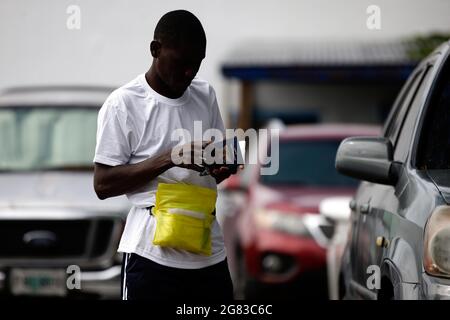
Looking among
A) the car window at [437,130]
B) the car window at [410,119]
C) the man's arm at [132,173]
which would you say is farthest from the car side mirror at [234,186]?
the man's arm at [132,173]

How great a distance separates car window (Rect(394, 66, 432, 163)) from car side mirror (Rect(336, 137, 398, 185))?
80 millimetres

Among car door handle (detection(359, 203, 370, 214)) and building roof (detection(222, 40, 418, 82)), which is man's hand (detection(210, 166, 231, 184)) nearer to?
car door handle (detection(359, 203, 370, 214))

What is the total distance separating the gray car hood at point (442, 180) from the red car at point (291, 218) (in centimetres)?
529

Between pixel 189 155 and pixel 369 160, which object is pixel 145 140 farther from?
pixel 369 160

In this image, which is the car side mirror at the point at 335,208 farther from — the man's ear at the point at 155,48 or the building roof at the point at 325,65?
the building roof at the point at 325,65

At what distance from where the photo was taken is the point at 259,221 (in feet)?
34.3

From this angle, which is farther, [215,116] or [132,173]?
[215,116]

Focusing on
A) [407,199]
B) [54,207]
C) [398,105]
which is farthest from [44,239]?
[407,199]

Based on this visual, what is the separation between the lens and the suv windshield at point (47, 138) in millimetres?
9141

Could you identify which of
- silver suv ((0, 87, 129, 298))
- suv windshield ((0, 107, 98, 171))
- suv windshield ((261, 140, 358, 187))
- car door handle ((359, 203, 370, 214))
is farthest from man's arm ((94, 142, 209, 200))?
suv windshield ((261, 140, 358, 187))

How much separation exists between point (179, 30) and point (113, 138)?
45cm

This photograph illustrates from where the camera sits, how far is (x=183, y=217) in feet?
14.6

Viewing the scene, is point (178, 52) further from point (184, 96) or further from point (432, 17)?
point (432, 17)
